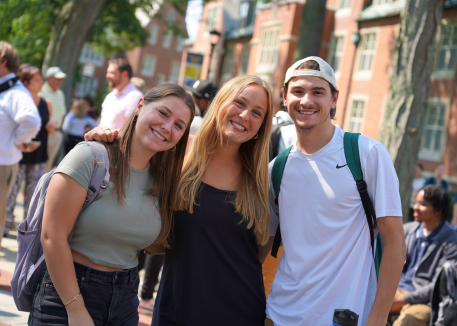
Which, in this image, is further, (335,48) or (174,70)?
(174,70)

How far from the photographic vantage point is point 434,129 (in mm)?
23172

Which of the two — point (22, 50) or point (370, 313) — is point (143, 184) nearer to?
point (370, 313)

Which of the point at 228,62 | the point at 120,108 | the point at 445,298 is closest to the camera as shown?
the point at 445,298

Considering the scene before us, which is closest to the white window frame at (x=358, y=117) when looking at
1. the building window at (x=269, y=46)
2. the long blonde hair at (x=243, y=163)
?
the building window at (x=269, y=46)

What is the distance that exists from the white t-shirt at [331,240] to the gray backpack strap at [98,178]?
1.08m

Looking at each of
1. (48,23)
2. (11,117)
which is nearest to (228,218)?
(11,117)

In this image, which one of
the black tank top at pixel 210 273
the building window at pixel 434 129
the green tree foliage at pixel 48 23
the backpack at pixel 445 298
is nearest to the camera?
the black tank top at pixel 210 273

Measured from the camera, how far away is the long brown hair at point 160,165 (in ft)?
8.00

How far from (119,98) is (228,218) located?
4082 millimetres

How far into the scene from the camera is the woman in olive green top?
2238 mm

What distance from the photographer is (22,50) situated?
887 inches

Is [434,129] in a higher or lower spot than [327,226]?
higher

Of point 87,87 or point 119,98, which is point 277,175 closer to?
point 119,98

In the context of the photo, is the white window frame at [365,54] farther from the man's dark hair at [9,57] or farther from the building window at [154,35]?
the building window at [154,35]
